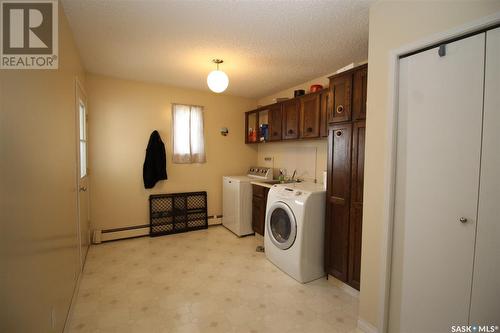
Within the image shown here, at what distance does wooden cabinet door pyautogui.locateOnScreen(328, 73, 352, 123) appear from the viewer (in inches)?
86.8

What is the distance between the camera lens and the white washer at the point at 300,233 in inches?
95.8

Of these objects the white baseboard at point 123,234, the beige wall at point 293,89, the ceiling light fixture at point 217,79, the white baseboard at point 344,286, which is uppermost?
the beige wall at point 293,89

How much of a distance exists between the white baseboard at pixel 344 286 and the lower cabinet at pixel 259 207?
1.26 metres

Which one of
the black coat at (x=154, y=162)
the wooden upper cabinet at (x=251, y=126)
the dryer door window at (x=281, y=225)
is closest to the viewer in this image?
the dryer door window at (x=281, y=225)

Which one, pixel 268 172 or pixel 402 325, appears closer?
pixel 402 325

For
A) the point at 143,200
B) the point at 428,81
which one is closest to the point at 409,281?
the point at 428,81

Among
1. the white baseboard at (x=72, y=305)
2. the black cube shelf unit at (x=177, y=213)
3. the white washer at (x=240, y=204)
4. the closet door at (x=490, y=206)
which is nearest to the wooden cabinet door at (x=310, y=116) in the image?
the white washer at (x=240, y=204)

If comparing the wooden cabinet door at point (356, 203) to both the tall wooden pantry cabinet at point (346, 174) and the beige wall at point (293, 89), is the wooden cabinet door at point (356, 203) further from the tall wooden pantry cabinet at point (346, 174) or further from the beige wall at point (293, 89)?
the beige wall at point (293, 89)

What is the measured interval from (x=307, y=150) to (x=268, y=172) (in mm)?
809

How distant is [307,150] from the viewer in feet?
11.5

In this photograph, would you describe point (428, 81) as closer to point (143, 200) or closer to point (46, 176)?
point (46, 176)

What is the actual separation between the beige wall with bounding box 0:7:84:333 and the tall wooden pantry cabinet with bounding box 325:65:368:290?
2278 mm

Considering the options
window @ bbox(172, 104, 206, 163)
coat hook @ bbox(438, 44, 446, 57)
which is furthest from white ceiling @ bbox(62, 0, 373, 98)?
window @ bbox(172, 104, 206, 163)

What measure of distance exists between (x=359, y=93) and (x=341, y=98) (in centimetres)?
19
